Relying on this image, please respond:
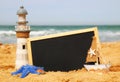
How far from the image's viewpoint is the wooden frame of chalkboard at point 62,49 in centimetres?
1652

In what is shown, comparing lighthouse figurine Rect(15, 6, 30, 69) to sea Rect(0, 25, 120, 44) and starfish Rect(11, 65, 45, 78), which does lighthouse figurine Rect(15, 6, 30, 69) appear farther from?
sea Rect(0, 25, 120, 44)

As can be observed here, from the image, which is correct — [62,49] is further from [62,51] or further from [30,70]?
[30,70]

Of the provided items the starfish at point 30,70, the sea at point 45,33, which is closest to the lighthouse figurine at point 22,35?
the starfish at point 30,70

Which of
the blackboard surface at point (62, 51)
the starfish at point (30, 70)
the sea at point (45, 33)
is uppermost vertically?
the blackboard surface at point (62, 51)

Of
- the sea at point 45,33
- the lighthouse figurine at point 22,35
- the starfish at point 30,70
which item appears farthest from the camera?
the sea at point 45,33

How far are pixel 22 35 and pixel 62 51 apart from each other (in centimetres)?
232

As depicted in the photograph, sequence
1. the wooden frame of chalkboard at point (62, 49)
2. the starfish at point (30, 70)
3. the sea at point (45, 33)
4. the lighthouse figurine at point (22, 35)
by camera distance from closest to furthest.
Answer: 1. the starfish at point (30, 70)
2. the lighthouse figurine at point (22, 35)
3. the wooden frame of chalkboard at point (62, 49)
4. the sea at point (45, 33)

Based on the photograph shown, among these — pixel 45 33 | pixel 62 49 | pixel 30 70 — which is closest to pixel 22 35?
pixel 30 70

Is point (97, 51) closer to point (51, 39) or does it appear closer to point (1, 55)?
point (51, 39)

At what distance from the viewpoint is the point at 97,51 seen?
17328 mm

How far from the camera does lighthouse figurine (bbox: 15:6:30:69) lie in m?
16.3

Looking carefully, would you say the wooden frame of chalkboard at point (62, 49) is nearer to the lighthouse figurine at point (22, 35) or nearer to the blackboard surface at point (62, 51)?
the blackboard surface at point (62, 51)

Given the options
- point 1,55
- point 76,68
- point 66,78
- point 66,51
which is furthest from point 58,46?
point 1,55

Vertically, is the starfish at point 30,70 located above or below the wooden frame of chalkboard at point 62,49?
below
